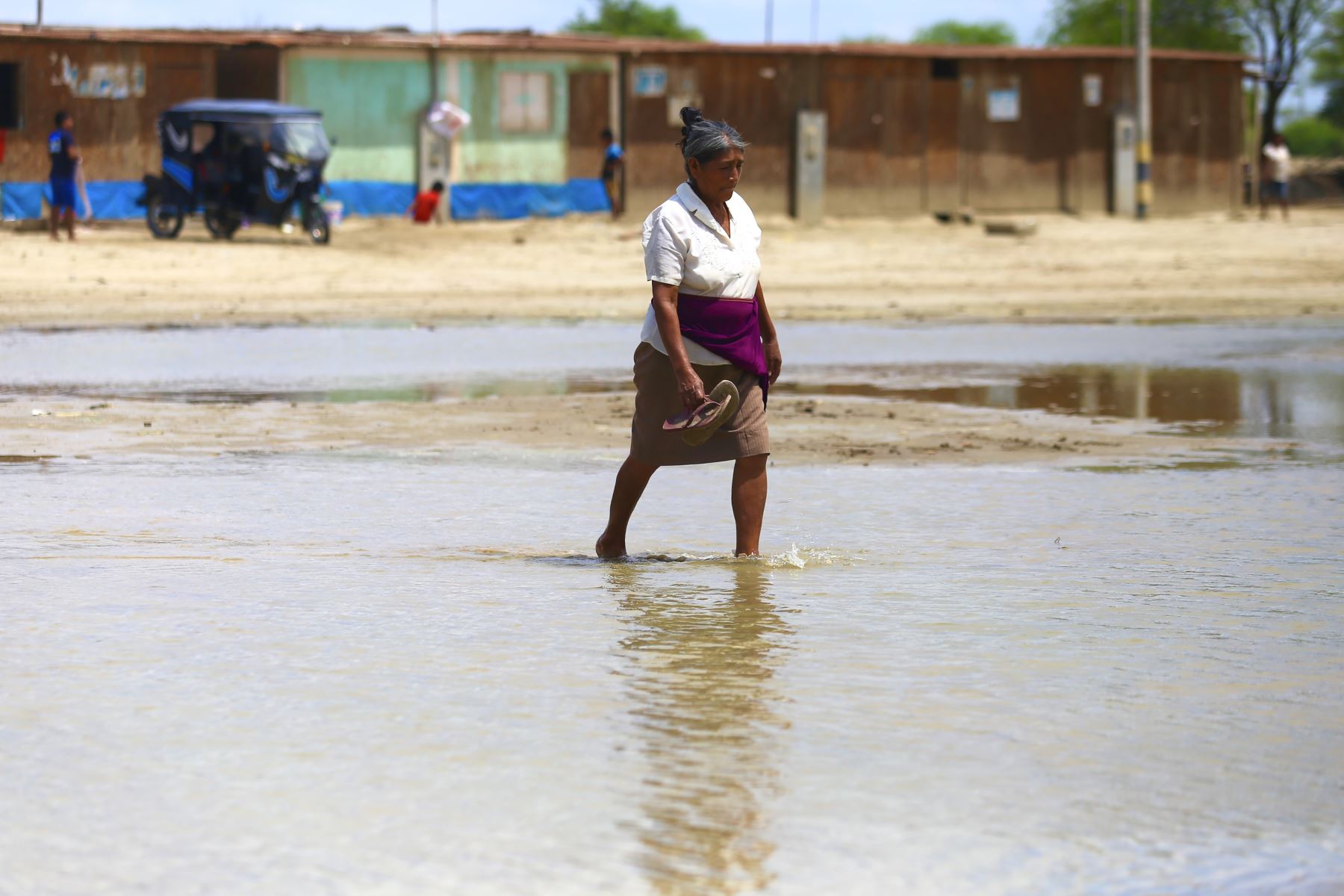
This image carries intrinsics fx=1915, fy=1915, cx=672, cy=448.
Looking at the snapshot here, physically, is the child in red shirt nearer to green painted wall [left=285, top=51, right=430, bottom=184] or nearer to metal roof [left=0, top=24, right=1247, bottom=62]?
green painted wall [left=285, top=51, right=430, bottom=184]

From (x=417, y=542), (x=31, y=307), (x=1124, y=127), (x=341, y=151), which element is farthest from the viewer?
(x=1124, y=127)

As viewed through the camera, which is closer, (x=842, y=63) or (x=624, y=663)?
(x=624, y=663)

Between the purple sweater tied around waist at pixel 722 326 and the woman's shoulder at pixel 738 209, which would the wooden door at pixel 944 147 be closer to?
the woman's shoulder at pixel 738 209

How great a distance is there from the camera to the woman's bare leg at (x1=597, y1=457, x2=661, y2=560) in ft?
20.6

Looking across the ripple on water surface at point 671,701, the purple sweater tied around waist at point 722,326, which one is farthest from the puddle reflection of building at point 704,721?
the purple sweater tied around waist at point 722,326

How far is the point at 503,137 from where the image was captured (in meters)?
28.9

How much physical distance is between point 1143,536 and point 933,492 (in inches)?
51.6

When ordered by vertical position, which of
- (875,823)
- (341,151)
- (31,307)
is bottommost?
(875,823)

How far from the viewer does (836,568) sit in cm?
620

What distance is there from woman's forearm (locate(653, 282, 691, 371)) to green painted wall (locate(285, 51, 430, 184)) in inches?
898

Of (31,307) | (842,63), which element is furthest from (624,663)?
(842,63)

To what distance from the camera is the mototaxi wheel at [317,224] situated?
23531 millimetres

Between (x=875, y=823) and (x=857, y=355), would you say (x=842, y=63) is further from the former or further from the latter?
(x=875, y=823)

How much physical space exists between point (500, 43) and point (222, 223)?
265 inches
